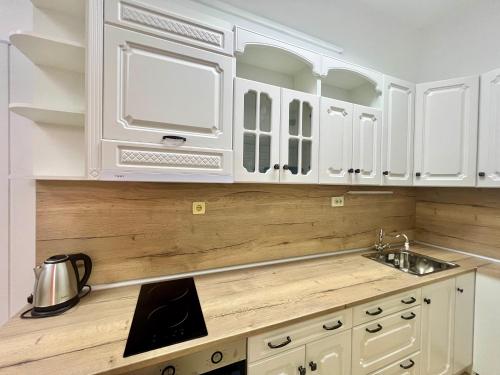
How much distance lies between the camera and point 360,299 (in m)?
1.13

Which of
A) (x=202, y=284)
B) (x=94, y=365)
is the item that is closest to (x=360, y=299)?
(x=202, y=284)

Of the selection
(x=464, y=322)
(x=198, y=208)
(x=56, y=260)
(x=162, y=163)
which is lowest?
(x=464, y=322)

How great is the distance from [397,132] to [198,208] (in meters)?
1.60

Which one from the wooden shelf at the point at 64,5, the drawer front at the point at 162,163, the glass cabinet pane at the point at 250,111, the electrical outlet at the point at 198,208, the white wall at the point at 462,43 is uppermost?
the white wall at the point at 462,43

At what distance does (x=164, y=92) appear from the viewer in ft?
3.32

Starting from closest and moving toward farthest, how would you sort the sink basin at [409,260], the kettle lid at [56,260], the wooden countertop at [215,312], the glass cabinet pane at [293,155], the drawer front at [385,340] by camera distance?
1. the wooden countertop at [215,312]
2. the kettle lid at [56,260]
3. the drawer front at [385,340]
4. the glass cabinet pane at [293,155]
5. the sink basin at [409,260]

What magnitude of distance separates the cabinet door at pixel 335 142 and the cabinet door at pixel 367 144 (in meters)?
0.06

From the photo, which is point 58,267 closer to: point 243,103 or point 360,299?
point 243,103

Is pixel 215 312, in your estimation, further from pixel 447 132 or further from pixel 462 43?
pixel 462 43

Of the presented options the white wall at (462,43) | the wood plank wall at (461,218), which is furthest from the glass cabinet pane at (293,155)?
the white wall at (462,43)

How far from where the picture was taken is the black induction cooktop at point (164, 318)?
809 millimetres

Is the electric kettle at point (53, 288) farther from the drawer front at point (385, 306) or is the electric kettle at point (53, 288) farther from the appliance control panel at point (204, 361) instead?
the drawer front at point (385, 306)

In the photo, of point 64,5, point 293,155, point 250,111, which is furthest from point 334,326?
point 64,5

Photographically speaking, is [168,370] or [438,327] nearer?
[168,370]
